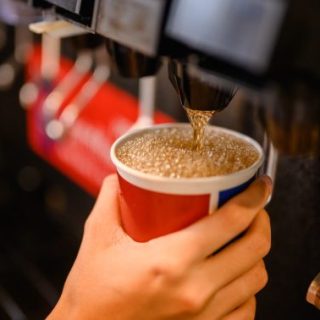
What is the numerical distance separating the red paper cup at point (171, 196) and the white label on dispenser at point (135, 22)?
0.55ft

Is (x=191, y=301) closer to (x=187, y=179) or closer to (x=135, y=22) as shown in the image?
(x=187, y=179)

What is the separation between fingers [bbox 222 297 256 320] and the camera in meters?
0.72

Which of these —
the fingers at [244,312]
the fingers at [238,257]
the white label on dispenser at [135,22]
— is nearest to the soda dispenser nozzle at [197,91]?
the white label on dispenser at [135,22]

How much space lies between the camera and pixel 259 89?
501 millimetres

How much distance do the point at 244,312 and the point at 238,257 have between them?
10 cm

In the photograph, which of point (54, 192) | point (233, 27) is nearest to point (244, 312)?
point (233, 27)

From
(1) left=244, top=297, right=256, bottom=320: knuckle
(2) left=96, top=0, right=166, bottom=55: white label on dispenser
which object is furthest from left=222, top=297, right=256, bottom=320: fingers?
(2) left=96, top=0, right=166, bottom=55: white label on dispenser

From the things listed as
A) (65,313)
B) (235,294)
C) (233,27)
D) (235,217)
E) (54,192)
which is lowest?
(54,192)

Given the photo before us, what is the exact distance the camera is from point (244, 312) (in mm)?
728

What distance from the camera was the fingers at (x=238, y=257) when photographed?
657mm

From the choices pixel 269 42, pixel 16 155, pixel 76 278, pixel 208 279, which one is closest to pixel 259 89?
pixel 269 42

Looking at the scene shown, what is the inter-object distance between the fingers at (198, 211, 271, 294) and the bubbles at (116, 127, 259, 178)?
0.08 meters

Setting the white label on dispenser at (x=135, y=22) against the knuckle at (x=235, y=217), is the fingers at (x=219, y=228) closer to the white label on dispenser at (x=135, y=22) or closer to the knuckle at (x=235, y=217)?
the knuckle at (x=235, y=217)

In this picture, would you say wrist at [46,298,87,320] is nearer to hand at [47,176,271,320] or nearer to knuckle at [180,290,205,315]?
hand at [47,176,271,320]
